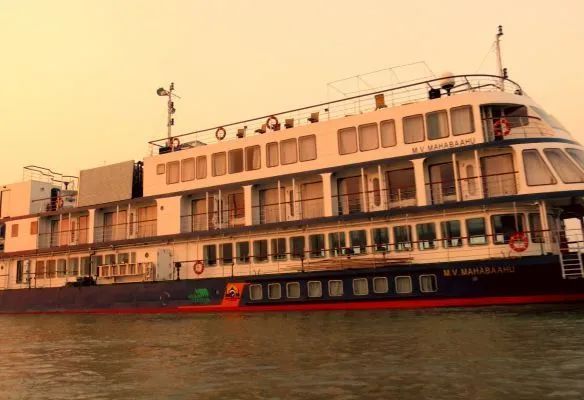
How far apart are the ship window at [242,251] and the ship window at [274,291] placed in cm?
235

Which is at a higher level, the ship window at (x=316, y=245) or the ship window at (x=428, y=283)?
the ship window at (x=316, y=245)

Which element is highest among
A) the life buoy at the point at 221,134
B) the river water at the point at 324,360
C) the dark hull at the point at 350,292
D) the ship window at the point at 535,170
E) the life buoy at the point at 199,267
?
the life buoy at the point at 221,134

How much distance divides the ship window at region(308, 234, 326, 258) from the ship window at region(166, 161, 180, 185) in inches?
341

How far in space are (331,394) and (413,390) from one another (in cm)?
118

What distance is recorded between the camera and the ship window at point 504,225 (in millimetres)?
18578

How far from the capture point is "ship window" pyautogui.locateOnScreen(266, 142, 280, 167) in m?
24.0

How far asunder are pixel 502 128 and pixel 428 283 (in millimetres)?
6625

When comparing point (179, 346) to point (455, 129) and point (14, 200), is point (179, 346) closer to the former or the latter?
point (455, 129)

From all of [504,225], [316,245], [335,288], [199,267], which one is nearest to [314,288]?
[335,288]

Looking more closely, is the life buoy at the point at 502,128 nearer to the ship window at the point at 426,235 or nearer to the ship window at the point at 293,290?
the ship window at the point at 426,235

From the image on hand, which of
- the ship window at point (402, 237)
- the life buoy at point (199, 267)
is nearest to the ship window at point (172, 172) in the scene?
the life buoy at point (199, 267)

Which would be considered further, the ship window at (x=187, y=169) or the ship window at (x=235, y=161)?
the ship window at (x=187, y=169)

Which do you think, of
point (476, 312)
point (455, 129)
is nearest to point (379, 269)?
point (476, 312)

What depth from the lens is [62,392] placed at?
8.15 meters
